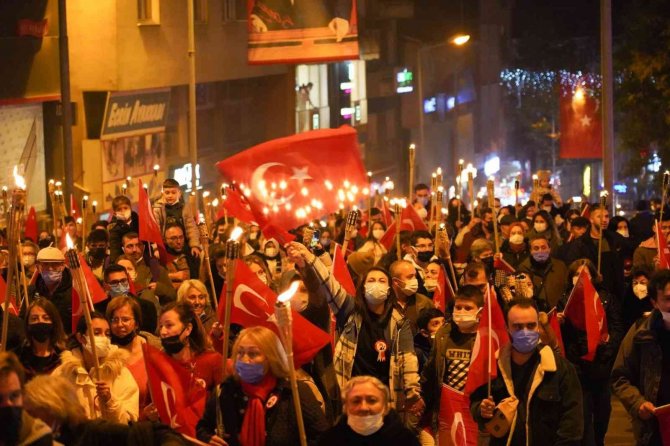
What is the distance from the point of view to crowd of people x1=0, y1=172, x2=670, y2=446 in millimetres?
6848

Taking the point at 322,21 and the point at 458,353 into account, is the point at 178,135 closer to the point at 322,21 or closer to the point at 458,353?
the point at 322,21

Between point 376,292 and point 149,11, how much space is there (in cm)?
2319

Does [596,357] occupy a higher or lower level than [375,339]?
lower

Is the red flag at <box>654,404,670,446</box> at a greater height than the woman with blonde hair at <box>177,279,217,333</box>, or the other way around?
the woman with blonde hair at <box>177,279,217,333</box>

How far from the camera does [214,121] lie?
122 feet

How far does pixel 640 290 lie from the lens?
12.3 meters

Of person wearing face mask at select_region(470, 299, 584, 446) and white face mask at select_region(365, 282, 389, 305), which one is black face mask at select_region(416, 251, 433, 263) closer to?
white face mask at select_region(365, 282, 389, 305)

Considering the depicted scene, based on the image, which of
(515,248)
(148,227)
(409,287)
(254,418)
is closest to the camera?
(254,418)

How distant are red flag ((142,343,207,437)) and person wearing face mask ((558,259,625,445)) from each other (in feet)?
11.1

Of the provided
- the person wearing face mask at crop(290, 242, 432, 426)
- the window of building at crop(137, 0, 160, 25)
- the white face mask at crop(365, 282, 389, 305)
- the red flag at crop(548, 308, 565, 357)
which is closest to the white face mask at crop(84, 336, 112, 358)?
the person wearing face mask at crop(290, 242, 432, 426)

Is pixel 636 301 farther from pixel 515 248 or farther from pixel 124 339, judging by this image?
pixel 124 339

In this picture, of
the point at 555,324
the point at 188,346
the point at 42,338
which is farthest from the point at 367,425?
the point at 555,324

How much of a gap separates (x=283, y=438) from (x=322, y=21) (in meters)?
20.6

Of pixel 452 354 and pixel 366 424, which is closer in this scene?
pixel 366 424
